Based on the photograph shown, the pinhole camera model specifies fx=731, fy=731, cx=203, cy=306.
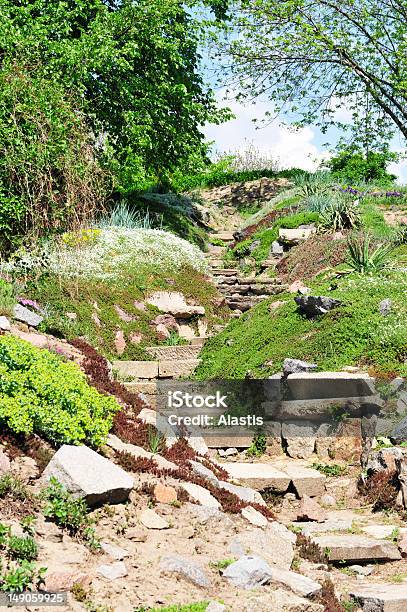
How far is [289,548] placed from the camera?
212 inches

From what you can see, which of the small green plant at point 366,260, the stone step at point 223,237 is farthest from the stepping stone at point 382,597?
the stone step at point 223,237

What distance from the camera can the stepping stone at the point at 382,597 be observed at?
4.64m

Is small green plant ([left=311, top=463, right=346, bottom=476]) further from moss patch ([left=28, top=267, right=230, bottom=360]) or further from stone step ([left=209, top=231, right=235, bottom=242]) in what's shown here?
stone step ([left=209, top=231, right=235, bottom=242])

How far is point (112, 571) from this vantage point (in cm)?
424

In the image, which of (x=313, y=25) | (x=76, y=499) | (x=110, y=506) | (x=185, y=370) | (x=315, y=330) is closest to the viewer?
(x=76, y=499)

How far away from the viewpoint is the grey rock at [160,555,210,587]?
4332mm

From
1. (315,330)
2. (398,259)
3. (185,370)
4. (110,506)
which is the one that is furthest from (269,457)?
(398,259)

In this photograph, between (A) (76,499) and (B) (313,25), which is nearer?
(A) (76,499)

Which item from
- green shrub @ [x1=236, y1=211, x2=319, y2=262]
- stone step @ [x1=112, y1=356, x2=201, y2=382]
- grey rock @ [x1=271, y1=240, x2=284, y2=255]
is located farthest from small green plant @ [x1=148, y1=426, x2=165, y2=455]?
green shrub @ [x1=236, y1=211, x2=319, y2=262]

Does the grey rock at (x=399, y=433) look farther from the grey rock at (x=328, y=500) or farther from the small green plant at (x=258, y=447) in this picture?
the small green plant at (x=258, y=447)

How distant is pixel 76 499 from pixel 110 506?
0.37 meters

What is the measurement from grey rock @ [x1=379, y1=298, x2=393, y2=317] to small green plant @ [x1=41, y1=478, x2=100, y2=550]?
5986 mm

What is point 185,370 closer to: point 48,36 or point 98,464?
point 98,464

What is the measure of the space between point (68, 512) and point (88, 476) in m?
0.32
